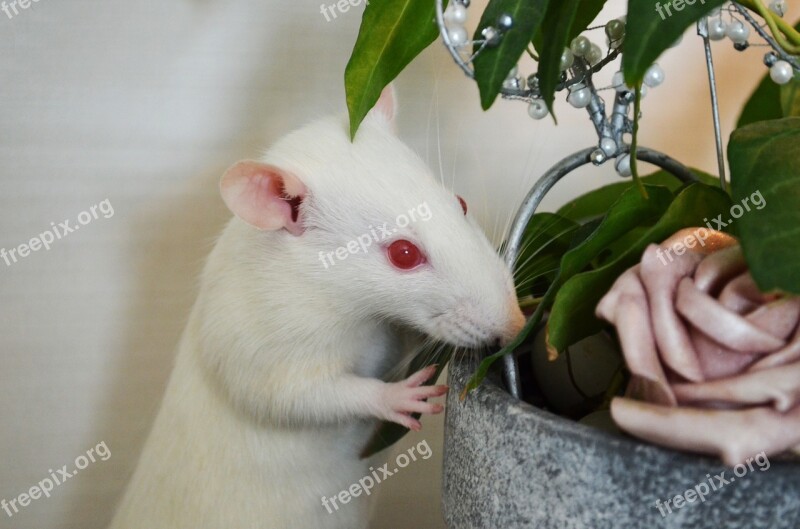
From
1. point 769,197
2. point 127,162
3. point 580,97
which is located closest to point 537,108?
point 580,97

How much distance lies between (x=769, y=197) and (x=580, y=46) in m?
0.26

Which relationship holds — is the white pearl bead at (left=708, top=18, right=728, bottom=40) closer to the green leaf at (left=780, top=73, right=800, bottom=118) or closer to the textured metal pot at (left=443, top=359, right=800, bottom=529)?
the green leaf at (left=780, top=73, right=800, bottom=118)

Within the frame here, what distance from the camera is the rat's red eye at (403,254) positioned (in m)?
0.78

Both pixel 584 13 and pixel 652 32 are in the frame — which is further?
pixel 584 13

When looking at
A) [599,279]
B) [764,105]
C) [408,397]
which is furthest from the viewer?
[764,105]

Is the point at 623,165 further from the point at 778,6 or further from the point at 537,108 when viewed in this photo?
the point at 778,6

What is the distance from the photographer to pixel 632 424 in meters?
0.48

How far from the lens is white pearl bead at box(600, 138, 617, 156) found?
0.66m

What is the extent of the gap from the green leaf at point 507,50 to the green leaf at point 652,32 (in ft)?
0.27

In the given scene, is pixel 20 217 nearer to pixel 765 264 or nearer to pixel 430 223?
pixel 430 223

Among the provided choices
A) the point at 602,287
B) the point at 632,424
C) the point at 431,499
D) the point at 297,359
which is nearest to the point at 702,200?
the point at 602,287

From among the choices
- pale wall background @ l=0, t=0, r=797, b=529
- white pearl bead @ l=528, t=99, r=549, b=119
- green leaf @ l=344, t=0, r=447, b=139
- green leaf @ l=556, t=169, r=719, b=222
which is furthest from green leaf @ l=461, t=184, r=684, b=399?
pale wall background @ l=0, t=0, r=797, b=529

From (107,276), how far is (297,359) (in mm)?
490

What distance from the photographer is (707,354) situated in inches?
19.7
